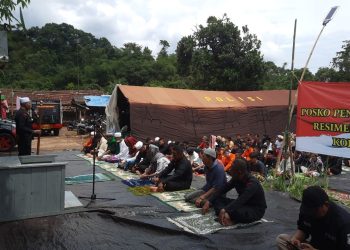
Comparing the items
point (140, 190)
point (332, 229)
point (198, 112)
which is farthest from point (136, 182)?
point (198, 112)

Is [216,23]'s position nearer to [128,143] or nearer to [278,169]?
[128,143]

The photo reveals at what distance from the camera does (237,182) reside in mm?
5316

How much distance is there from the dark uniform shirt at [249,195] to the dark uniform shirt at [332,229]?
5.68 ft

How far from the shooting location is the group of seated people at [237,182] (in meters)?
3.01

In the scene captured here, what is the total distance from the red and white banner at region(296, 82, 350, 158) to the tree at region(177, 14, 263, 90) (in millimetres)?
16793

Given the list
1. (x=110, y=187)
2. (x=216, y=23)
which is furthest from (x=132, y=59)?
(x=110, y=187)

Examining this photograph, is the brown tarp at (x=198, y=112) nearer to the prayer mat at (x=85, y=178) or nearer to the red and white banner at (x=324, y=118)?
the prayer mat at (x=85, y=178)

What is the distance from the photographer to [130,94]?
1611 cm

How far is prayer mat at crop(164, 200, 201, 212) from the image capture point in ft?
20.0

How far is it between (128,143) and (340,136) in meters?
7.30

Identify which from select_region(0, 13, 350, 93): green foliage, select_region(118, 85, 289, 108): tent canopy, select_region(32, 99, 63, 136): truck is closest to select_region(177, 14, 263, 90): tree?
select_region(0, 13, 350, 93): green foliage

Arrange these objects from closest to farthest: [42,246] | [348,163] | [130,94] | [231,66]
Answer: [42,246] < [348,163] < [130,94] < [231,66]

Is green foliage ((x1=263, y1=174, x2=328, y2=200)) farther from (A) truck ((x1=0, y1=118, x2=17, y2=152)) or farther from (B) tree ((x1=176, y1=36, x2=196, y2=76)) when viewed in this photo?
(B) tree ((x1=176, y1=36, x2=196, y2=76))

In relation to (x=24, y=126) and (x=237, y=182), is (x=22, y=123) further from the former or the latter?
(x=237, y=182)
